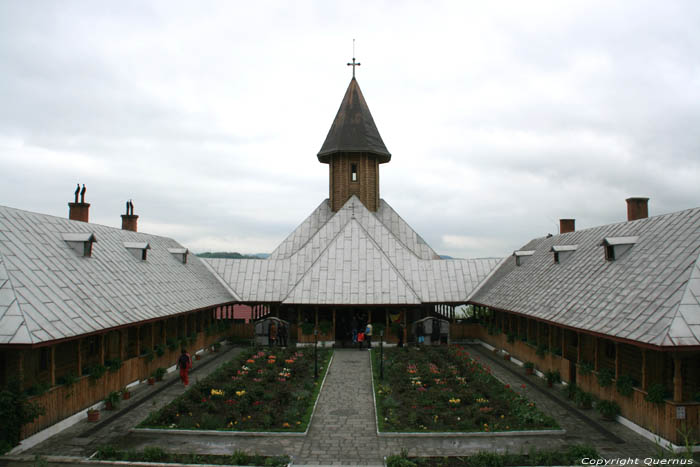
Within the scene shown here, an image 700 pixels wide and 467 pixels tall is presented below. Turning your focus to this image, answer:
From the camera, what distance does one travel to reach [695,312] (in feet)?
39.3

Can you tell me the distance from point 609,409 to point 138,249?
19.4 meters

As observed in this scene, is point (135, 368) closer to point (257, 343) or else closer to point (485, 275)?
point (257, 343)

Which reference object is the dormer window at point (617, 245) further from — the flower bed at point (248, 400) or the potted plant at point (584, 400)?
the flower bed at point (248, 400)

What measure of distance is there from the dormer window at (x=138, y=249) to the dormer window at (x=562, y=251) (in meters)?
18.3

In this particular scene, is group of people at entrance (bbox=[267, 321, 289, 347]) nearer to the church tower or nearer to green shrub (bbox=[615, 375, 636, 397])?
the church tower

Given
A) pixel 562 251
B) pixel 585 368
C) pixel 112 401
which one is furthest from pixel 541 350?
pixel 112 401

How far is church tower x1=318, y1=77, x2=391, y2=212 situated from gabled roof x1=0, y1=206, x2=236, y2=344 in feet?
49.9

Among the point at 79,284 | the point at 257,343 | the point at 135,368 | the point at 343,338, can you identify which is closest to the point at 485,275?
the point at 343,338

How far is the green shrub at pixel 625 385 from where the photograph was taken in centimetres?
1348

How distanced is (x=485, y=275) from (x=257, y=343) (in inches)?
574

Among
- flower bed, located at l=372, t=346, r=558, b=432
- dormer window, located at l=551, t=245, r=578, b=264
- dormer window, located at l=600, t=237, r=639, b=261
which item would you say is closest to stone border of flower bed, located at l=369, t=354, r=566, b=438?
flower bed, located at l=372, t=346, r=558, b=432

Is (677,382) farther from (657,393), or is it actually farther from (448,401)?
(448,401)

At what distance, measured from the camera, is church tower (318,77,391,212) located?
119 ft

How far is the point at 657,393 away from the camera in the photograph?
12.2 meters
